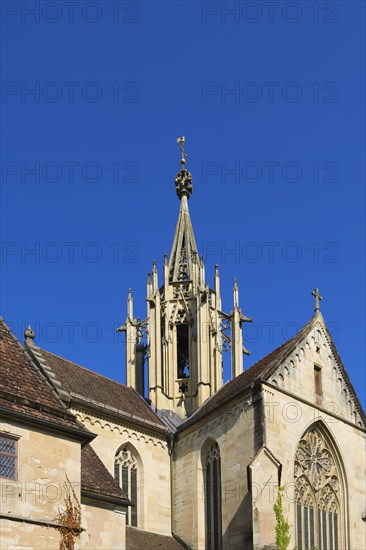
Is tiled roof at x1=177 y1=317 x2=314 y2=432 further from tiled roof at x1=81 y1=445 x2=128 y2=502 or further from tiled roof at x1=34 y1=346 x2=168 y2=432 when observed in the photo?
tiled roof at x1=81 y1=445 x2=128 y2=502

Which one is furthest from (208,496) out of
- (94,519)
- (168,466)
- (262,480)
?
(94,519)

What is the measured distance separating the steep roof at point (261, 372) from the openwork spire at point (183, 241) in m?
7.41

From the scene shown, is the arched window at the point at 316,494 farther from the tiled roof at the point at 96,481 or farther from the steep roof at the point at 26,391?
the steep roof at the point at 26,391

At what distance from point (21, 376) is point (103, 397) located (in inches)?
585

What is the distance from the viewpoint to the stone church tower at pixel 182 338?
130ft

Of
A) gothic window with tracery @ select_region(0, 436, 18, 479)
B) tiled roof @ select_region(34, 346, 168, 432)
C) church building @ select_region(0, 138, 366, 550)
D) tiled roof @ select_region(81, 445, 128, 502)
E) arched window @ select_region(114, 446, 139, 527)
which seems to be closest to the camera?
gothic window with tracery @ select_region(0, 436, 18, 479)

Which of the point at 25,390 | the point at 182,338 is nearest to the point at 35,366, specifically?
the point at 25,390

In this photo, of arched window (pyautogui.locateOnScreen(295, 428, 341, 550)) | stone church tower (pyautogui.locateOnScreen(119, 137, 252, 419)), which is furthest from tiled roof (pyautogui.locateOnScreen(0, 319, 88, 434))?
stone church tower (pyautogui.locateOnScreen(119, 137, 252, 419))

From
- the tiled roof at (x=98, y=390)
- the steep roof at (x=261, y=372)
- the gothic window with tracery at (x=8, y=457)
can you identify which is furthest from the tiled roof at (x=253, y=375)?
the gothic window with tracery at (x=8, y=457)

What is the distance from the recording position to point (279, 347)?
35.1 metres

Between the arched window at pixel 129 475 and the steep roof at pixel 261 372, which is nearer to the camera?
the steep roof at pixel 261 372

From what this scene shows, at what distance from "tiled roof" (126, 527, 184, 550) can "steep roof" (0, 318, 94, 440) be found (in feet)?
37.1

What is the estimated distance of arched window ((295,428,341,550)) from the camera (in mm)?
31500

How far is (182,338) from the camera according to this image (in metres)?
42.2
